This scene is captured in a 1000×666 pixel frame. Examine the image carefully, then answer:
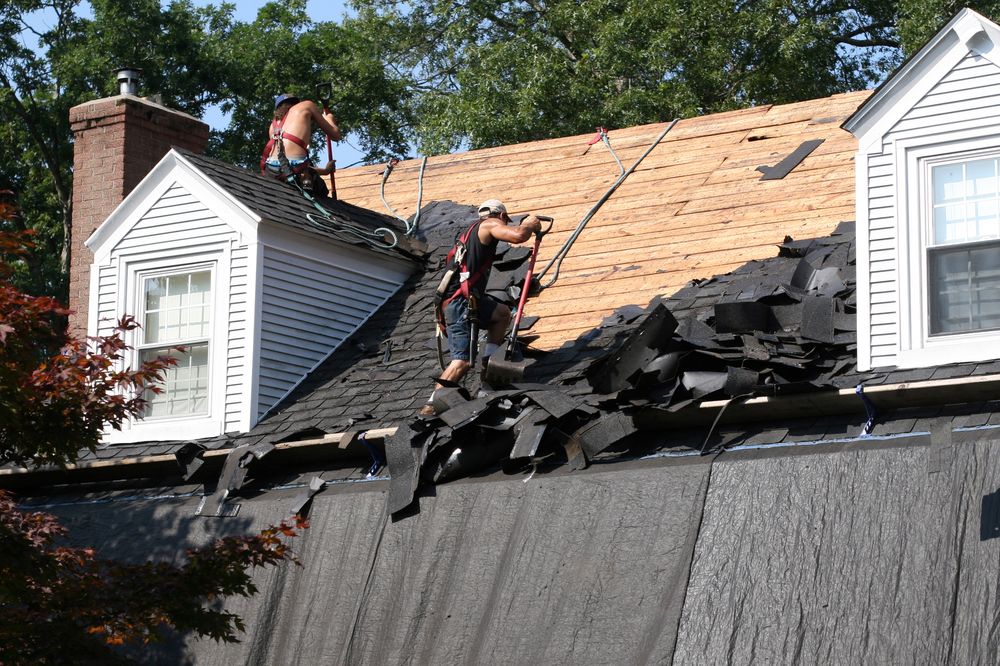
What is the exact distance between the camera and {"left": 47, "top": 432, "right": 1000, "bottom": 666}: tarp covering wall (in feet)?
23.2

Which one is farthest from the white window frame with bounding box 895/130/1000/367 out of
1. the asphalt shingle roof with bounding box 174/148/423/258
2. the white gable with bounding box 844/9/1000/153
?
the asphalt shingle roof with bounding box 174/148/423/258

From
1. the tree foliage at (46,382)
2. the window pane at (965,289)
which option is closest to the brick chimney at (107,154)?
the tree foliage at (46,382)

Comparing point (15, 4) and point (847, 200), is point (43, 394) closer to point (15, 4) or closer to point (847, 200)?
point (847, 200)

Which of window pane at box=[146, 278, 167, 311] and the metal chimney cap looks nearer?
window pane at box=[146, 278, 167, 311]

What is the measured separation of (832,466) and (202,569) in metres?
3.52

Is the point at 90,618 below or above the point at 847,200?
below

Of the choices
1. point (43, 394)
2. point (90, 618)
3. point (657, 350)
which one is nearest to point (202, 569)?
point (90, 618)

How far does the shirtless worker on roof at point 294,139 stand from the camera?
12.5 metres

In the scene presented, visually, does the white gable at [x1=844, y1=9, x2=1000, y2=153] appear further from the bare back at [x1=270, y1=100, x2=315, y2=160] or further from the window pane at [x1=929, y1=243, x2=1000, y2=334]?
the bare back at [x1=270, y1=100, x2=315, y2=160]

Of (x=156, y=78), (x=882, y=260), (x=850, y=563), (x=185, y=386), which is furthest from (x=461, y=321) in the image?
(x=156, y=78)

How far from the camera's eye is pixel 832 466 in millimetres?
7715

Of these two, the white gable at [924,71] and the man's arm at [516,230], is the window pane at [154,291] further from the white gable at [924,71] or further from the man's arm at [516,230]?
the white gable at [924,71]

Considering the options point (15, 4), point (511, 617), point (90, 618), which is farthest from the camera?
point (15, 4)

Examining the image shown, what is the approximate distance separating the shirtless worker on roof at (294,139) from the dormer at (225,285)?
589 mm
